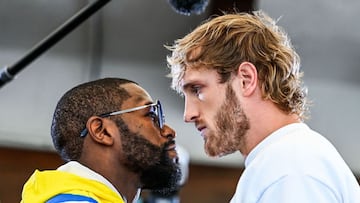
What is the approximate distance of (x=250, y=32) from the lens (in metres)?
1.48

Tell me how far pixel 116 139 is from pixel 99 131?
0.13ft

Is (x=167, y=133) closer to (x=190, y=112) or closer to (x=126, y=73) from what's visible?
(x=190, y=112)

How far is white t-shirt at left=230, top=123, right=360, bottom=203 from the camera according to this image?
1212 mm

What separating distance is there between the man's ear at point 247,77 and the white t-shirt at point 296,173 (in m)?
0.10

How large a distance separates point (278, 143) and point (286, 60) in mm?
224

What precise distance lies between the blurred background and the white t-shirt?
2.34 metres

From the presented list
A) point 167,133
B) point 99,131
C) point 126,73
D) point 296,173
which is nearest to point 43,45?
point 99,131

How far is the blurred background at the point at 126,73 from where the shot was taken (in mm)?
3721

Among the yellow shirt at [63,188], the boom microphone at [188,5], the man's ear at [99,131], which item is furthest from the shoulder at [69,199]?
the boom microphone at [188,5]

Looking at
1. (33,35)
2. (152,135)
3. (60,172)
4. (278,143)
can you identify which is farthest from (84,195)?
(33,35)

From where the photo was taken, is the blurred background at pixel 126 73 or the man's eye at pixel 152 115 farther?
the blurred background at pixel 126 73

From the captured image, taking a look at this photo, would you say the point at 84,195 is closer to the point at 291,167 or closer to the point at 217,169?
the point at 291,167

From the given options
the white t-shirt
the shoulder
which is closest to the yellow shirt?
the shoulder

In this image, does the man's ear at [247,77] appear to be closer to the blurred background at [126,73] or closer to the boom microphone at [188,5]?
the boom microphone at [188,5]
